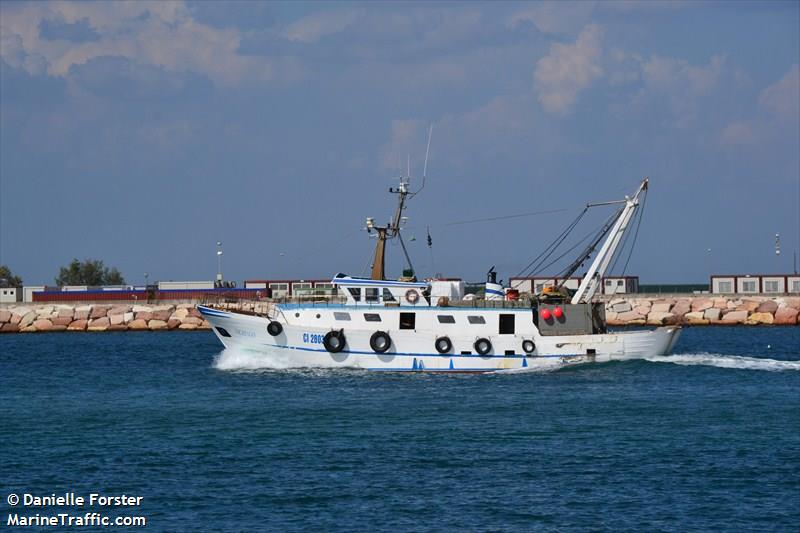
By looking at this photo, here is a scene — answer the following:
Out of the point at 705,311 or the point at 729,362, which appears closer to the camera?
the point at 729,362

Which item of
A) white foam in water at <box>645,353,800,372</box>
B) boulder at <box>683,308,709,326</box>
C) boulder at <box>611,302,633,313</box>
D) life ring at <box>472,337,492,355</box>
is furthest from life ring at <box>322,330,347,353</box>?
boulder at <box>683,308,709,326</box>

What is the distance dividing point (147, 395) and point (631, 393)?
58.6 feet

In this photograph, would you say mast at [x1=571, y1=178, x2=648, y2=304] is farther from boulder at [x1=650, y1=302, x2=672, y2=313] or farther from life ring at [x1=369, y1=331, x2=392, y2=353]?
boulder at [x1=650, y1=302, x2=672, y2=313]

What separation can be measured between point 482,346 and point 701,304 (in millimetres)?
54351

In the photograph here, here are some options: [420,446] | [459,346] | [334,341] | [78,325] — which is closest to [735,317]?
[459,346]

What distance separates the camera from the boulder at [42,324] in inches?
3964

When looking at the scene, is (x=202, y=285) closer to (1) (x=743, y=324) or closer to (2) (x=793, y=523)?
(1) (x=743, y=324)

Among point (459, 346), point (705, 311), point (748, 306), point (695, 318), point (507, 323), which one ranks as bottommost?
point (459, 346)

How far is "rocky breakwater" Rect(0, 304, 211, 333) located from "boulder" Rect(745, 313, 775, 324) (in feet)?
150

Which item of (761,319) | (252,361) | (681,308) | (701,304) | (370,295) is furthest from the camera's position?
(701,304)

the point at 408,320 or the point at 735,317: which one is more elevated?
the point at 735,317

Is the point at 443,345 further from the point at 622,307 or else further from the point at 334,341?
the point at 622,307

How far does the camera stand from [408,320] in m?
46.9

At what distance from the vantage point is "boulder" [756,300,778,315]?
307 feet
